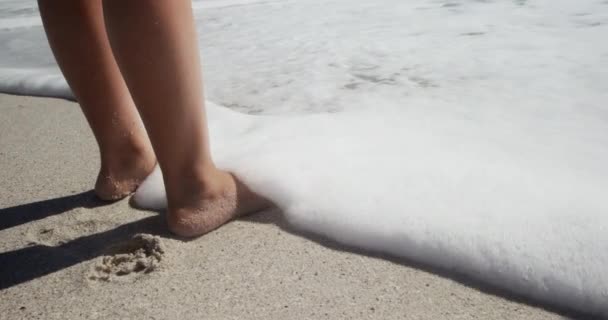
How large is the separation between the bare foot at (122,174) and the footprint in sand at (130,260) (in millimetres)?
255

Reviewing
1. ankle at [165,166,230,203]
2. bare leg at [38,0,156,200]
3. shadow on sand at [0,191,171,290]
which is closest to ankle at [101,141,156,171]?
bare leg at [38,0,156,200]

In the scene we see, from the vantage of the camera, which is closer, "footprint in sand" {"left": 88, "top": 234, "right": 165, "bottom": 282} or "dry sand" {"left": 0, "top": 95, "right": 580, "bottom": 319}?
"dry sand" {"left": 0, "top": 95, "right": 580, "bottom": 319}

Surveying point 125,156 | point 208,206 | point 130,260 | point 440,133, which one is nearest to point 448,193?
point 440,133

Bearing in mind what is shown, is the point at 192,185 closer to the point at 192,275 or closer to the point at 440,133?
the point at 192,275

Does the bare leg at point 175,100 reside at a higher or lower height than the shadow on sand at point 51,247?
higher

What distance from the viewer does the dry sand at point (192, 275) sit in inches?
36.2

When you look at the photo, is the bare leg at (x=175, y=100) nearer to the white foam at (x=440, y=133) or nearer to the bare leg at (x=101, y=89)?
the white foam at (x=440, y=133)

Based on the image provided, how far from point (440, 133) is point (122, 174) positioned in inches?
37.2

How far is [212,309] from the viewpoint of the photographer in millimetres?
928

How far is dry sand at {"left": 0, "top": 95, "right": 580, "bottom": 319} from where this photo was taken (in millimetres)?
919

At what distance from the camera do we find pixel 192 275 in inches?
40.6

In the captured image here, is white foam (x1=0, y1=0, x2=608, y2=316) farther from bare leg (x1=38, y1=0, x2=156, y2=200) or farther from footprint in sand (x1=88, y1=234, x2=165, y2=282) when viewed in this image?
footprint in sand (x1=88, y1=234, x2=165, y2=282)

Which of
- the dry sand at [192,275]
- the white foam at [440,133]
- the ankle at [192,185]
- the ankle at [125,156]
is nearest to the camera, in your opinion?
the dry sand at [192,275]

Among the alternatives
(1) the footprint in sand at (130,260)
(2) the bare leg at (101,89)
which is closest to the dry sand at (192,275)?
(1) the footprint in sand at (130,260)
